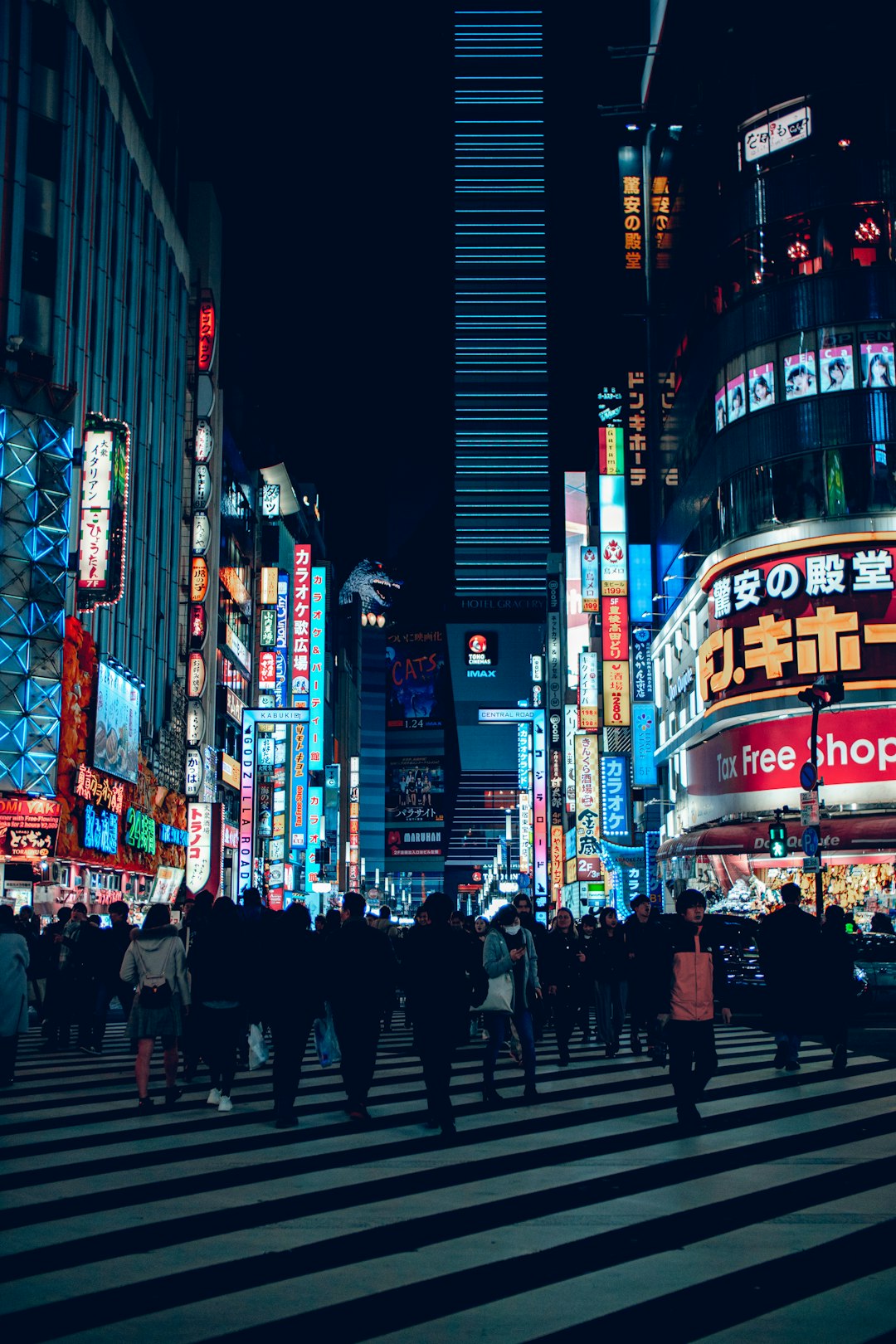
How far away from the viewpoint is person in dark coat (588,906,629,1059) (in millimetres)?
17766

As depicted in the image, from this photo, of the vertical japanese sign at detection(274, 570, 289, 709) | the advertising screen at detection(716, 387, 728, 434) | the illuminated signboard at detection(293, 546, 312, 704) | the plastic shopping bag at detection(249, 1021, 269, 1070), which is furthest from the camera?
the illuminated signboard at detection(293, 546, 312, 704)

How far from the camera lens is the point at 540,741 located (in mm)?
91812

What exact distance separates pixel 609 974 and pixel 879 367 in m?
23.6

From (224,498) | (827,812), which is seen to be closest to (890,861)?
(827,812)

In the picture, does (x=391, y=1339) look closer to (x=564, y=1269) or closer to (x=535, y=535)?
(x=564, y=1269)

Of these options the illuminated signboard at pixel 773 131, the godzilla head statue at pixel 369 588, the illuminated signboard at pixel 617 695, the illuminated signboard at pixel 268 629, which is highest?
the godzilla head statue at pixel 369 588

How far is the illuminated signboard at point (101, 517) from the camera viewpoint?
35.4 metres

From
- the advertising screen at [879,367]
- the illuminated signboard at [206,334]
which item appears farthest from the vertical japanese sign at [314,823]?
the advertising screen at [879,367]

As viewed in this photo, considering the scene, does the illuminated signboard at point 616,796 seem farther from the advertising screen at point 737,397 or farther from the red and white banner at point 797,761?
the advertising screen at point 737,397

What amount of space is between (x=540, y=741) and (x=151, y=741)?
46.8 meters

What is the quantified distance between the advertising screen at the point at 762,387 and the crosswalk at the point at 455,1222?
28.2 m

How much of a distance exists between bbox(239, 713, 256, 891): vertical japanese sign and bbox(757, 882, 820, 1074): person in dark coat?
1997 inches

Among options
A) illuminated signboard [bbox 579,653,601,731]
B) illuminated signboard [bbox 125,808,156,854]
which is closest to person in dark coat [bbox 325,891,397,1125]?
illuminated signboard [bbox 125,808,156,854]

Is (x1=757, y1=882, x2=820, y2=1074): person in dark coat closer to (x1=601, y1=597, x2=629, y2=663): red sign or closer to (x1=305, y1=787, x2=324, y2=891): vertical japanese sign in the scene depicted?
(x1=601, y1=597, x2=629, y2=663): red sign
